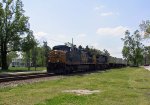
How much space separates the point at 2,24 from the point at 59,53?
28903 mm

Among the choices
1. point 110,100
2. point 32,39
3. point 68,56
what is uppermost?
point 32,39

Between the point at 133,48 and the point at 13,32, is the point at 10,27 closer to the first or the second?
the point at 13,32

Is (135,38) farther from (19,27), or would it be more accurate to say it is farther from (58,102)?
(58,102)

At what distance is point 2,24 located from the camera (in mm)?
64938

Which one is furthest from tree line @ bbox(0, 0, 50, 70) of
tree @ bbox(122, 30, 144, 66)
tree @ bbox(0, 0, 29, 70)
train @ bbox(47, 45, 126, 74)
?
tree @ bbox(122, 30, 144, 66)

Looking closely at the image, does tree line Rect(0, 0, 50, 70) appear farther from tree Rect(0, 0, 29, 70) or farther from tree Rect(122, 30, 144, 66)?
tree Rect(122, 30, 144, 66)

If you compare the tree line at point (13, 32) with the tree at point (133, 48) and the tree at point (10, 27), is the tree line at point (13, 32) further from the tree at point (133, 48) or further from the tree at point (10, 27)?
the tree at point (133, 48)

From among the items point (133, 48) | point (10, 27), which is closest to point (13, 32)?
point (10, 27)

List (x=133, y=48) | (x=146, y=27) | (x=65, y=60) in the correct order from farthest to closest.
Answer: (x=133, y=48) < (x=146, y=27) < (x=65, y=60)

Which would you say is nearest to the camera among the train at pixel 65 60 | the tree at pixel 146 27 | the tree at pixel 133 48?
the train at pixel 65 60

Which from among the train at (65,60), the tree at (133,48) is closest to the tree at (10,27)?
the train at (65,60)

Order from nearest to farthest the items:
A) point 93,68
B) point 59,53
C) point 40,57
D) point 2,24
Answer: point 59,53 → point 93,68 → point 2,24 → point 40,57

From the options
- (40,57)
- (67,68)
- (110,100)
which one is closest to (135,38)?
(40,57)

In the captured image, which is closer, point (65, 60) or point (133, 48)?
point (65, 60)
